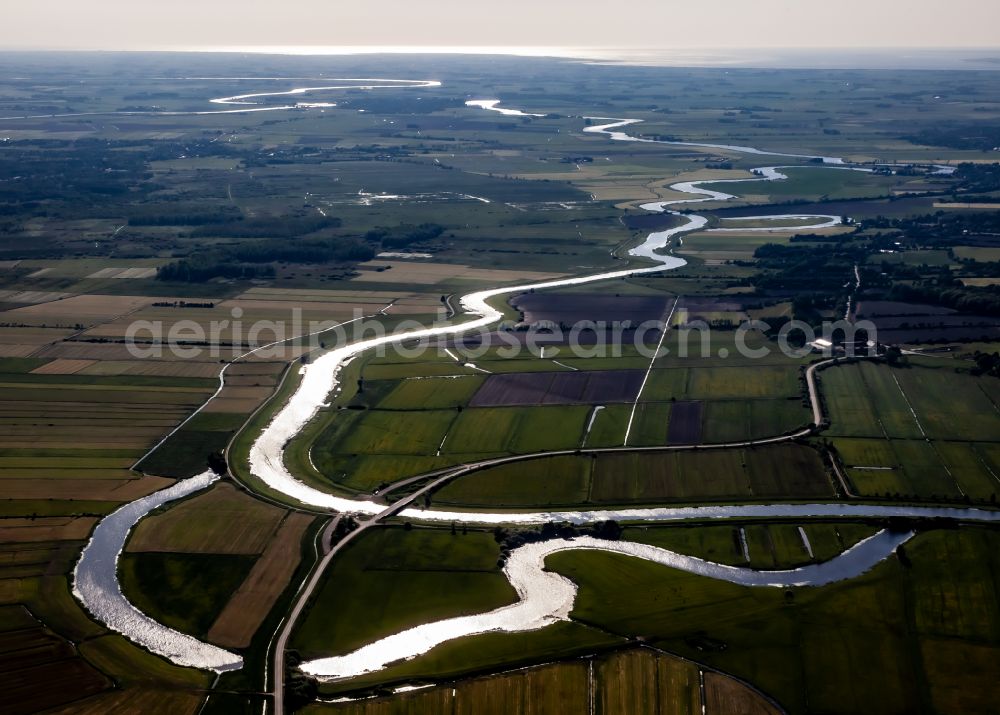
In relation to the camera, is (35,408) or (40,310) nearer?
(35,408)

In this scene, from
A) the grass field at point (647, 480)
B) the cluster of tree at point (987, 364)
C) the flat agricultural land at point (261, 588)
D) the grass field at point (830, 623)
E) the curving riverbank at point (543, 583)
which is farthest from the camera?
the cluster of tree at point (987, 364)

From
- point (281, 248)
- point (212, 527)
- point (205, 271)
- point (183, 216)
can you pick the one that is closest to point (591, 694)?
point (212, 527)

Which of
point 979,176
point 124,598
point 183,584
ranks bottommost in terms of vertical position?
point 124,598

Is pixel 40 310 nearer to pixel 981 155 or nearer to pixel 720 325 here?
pixel 720 325

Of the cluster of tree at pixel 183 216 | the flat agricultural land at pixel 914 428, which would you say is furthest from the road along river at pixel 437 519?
the cluster of tree at pixel 183 216

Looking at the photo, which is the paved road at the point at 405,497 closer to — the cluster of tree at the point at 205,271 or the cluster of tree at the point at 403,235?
the cluster of tree at the point at 205,271

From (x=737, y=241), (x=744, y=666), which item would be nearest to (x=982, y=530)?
(x=744, y=666)

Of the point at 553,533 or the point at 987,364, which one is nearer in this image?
the point at 553,533

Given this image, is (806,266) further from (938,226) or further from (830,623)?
(830,623)
